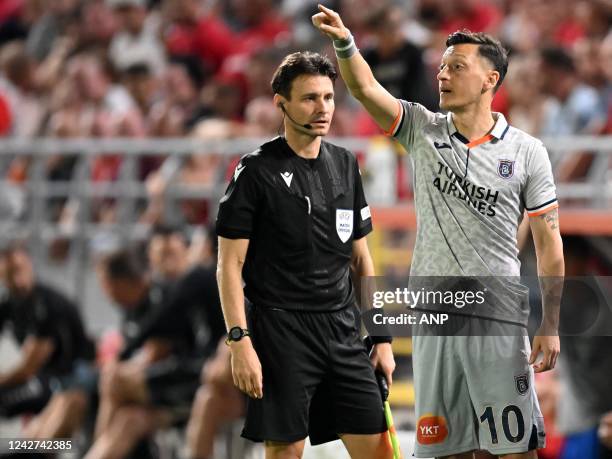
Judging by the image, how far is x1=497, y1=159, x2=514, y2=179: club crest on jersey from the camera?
509 cm

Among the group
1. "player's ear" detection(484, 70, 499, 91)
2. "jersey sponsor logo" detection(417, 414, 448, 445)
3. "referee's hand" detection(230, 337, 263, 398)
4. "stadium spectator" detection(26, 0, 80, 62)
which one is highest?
"stadium spectator" detection(26, 0, 80, 62)

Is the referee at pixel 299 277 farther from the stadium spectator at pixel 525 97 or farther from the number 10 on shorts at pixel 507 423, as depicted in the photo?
the stadium spectator at pixel 525 97

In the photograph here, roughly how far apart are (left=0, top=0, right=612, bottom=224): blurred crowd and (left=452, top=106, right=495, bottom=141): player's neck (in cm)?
354

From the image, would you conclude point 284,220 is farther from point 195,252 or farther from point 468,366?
point 195,252

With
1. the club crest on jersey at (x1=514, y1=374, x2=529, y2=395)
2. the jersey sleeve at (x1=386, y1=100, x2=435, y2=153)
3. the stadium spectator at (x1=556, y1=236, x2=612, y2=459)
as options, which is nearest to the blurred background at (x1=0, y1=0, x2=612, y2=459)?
the stadium spectator at (x1=556, y1=236, x2=612, y2=459)

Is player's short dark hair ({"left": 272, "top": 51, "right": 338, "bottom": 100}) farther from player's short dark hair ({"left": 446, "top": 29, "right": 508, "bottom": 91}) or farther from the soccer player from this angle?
player's short dark hair ({"left": 446, "top": 29, "right": 508, "bottom": 91})

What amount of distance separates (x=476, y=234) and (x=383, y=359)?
2.29 feet

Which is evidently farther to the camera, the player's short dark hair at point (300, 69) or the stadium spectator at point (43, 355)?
the stadium spectator at point (43, 355)

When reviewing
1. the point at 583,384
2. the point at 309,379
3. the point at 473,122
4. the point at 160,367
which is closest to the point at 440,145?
the point at 473,122

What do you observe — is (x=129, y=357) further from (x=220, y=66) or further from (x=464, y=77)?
(x=464, y=77)

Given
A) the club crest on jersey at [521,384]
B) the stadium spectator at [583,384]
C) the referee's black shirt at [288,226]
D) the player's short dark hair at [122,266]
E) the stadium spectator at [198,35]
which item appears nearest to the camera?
the club crest on jersey at [521,384]

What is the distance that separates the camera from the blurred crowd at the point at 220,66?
30.6ft

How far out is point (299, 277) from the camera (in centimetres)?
524

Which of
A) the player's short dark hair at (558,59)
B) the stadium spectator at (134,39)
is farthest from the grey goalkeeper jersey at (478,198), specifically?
the stadium spectator at (134,39)
